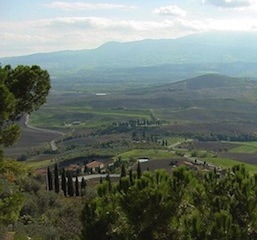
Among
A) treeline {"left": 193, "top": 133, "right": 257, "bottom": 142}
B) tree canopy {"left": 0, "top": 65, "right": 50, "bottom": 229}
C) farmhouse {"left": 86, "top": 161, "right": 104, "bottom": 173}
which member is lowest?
treeline {"left": 193, "top": 133, "right": 257, "bottom": 142}

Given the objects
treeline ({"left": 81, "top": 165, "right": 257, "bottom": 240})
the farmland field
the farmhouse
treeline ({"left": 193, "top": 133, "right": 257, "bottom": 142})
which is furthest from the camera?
treeline ({"left": 193, "top": 133, "right": 257, "bottom": 142})

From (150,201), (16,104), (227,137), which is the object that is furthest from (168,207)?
(227,137)

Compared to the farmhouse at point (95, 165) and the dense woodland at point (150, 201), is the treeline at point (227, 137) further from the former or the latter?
the dense woodland at point (150, 201)

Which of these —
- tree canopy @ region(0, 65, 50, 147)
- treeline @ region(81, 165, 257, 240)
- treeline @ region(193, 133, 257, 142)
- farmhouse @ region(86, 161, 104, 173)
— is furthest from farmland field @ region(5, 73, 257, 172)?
tree canopy @ region(0, 65, 50, 147)

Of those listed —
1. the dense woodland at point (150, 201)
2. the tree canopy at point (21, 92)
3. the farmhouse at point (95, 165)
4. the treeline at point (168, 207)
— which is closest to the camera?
the dense woodland at point (150, 201)

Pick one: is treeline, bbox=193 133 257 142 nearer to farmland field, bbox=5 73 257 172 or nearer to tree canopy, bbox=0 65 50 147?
farmland field, bbox=5 73 257 172

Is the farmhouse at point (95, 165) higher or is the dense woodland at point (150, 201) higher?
the dense woodland at point (150, 201)

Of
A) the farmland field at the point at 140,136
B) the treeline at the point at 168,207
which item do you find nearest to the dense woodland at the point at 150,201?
the treeline at the point at 168,207

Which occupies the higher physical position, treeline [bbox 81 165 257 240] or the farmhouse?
treeline [bbox 81 165 257 240]
